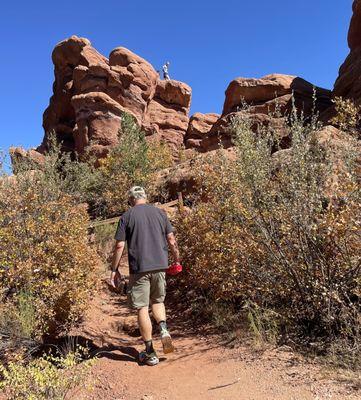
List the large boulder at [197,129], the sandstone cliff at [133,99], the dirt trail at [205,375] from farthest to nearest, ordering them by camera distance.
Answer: the large boulder at [197,129]
the sandstone cliff at [133,99]
the dirt trail at [205,375]

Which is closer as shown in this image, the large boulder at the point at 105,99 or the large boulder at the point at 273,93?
the large boulder at the point at 273,93

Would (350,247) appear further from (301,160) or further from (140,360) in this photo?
(140,360)

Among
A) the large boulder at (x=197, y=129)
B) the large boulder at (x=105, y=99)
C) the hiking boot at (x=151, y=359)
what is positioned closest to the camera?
the hiking boot at (x=151, y=359)

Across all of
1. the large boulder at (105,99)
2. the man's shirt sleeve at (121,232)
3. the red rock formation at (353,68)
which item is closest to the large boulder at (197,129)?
the large boulder at (105,99)

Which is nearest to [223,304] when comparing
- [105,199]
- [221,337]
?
[221,337]

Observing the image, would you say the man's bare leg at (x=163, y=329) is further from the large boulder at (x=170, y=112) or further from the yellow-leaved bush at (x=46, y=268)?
the large boulder at (x=170, y=112)

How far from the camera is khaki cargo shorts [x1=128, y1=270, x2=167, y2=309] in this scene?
464 centimetres

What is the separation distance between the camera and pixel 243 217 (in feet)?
18.1

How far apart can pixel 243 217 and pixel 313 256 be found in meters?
1.28

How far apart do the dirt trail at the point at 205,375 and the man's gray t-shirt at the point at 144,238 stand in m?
1.10

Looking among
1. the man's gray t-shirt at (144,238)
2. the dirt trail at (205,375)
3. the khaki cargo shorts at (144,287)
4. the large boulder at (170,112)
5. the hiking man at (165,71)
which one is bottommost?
the dirt trail at (205,375)

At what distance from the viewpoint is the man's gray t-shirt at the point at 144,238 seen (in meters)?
4.67

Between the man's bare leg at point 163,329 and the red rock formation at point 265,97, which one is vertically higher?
the red rock formation at point 265,97

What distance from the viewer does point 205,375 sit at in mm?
4109
